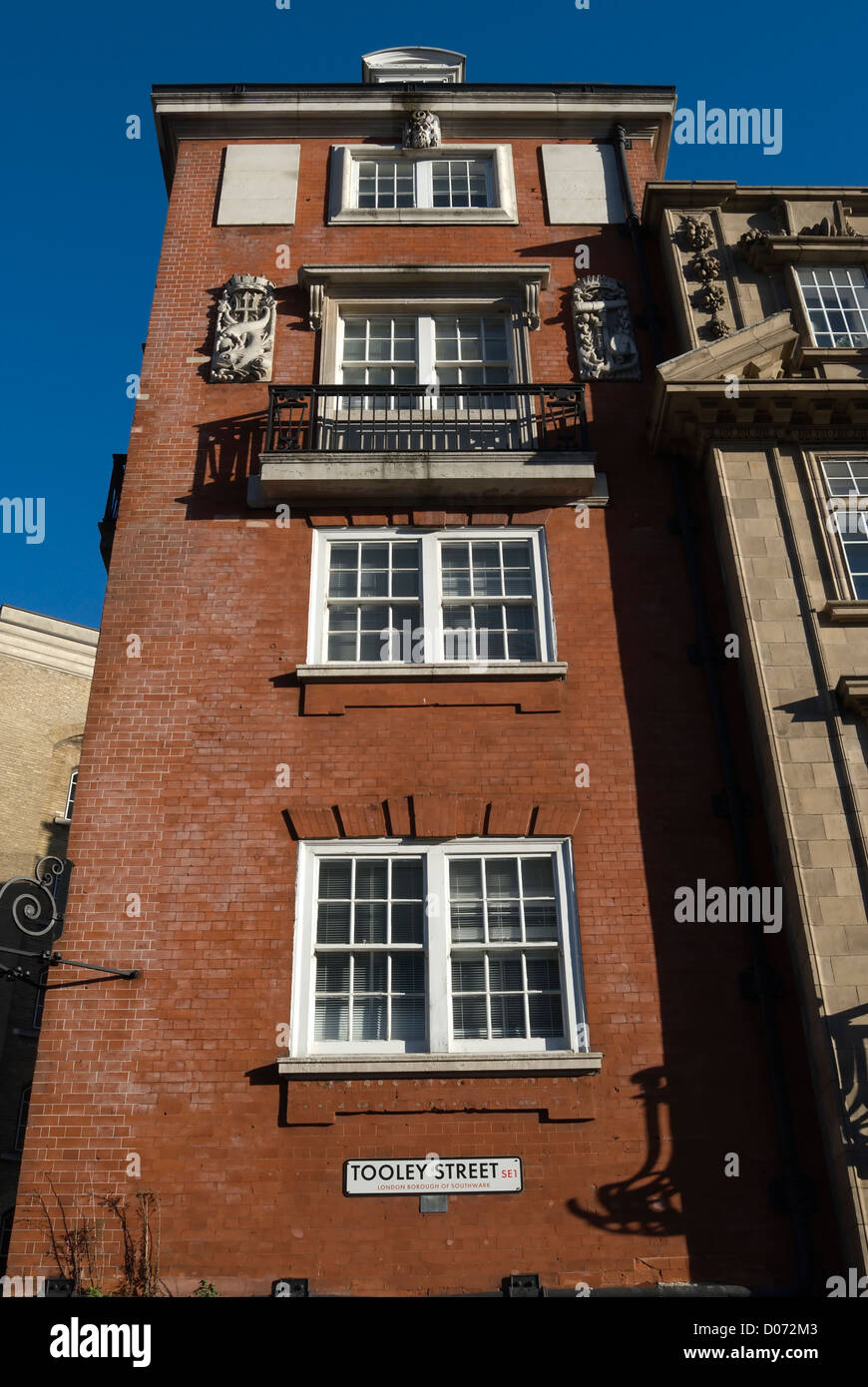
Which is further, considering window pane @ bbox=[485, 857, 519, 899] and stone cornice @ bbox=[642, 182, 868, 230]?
stone cornice @ bbox=[642, 182, 868, 230]

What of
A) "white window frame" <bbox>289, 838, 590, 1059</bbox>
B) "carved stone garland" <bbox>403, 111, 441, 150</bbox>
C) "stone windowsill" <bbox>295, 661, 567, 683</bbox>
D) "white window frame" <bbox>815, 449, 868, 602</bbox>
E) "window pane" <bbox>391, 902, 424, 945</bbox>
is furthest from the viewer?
"carved stone garland" <bbox>403, 111, 441, 150</bbox>

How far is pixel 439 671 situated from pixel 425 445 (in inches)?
144

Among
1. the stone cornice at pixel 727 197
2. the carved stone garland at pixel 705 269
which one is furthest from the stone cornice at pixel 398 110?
the carved stone garland at pixel 705 269

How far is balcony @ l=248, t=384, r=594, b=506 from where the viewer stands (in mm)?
14414

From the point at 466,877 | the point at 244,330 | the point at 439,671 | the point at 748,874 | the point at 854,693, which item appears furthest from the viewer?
the point at 244,330

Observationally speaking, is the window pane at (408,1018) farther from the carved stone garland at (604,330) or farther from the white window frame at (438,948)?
the carved stone garland at (604,330)

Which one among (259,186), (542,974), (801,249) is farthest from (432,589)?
(259,186)

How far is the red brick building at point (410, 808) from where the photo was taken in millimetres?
10352

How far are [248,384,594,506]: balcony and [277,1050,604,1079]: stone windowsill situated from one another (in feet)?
22.5

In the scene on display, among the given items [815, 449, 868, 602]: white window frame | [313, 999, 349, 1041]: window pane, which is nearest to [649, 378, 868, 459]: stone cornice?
[815, 449, 868, 602]: white window frame

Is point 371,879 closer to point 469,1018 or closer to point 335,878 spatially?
point 335,878

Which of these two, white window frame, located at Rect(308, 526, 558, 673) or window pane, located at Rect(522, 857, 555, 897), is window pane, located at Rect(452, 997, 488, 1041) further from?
white window frame, located at Rect(308, 526, 558, 673)

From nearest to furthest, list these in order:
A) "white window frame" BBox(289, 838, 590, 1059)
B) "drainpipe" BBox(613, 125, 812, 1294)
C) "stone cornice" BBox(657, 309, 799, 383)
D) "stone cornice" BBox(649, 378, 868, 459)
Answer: "drainpipe" BBox(613, 125, 812, 1294) < "white window frame" BBox(289, 838, 590, 1059) < "stone cornice" BBox(649, 378, 868, 459) < "stone cornice" BBox(657, 309, 799, 383)

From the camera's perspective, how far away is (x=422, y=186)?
1872 centimetres
